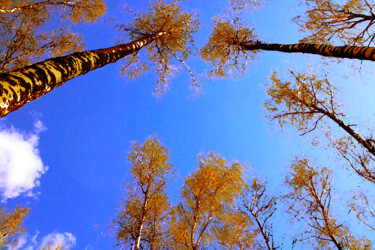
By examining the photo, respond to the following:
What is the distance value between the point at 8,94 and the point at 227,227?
8.88 m

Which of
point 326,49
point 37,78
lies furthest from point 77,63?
point 326,49

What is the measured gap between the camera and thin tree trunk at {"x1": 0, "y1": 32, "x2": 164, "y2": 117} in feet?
5.00

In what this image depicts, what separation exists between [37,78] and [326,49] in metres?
5.06

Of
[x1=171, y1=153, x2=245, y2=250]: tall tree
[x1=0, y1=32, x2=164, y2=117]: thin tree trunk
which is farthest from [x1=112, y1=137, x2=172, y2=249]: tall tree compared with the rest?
[x1=0, y1=32, x2=164, y2=117]: thin tree trunk

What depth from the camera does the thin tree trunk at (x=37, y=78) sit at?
5.00ft

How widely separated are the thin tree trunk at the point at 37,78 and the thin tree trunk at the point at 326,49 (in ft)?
13.9

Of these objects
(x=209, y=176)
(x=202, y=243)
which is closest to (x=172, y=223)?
(x=202, y=243)

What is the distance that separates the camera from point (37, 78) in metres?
1.81

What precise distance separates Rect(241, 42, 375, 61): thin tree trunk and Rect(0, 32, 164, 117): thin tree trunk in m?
4.23

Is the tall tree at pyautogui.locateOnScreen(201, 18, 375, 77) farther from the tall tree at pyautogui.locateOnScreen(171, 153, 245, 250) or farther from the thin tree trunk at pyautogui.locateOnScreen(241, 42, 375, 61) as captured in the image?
the tall tree at pyautogui.locateOnScreen(171, 153, 245, 250)

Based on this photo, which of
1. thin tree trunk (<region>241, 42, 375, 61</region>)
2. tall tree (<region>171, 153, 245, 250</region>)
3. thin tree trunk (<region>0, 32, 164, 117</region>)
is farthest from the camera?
tall tree (<region>171, 153, 245, 250</region>)

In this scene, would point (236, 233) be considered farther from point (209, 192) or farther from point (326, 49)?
point (326, 49)

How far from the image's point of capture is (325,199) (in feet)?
26.9

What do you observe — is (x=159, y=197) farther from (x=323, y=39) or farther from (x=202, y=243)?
(x=323, y=39)
